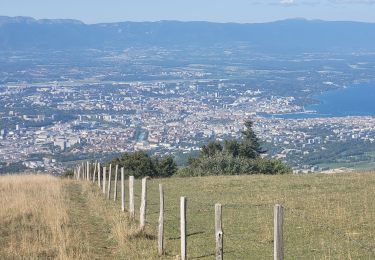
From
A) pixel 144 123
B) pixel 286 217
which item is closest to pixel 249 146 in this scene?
pixel 286 217

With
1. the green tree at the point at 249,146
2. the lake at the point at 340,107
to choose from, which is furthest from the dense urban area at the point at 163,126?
the green tree at the point at 249,146

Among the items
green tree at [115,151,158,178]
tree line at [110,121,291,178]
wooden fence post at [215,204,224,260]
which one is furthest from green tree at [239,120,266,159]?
wooden fence post at [215,204,224,260]

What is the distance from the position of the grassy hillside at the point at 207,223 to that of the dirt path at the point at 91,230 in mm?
22

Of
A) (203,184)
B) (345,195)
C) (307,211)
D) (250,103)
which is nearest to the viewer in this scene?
(307,211)

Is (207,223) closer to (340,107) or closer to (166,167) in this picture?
(166,167)

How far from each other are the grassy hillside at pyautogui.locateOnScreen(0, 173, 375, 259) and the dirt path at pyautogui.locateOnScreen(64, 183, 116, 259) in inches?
0.9

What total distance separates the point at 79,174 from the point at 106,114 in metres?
112

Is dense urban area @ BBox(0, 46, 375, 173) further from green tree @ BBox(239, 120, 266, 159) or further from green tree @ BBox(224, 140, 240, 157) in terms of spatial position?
green tree @ BBox(224, 140, 240, 157)

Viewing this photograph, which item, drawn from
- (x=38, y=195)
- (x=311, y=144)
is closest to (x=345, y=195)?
(x=38, y=195)

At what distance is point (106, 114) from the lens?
15375 centimetres

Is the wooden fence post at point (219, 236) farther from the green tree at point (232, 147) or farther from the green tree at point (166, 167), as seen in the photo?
the green tree at point (232, 147)

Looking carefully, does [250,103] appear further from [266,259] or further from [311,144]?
[266,259]

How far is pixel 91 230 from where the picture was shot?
1667cm

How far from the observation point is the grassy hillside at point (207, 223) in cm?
1316
